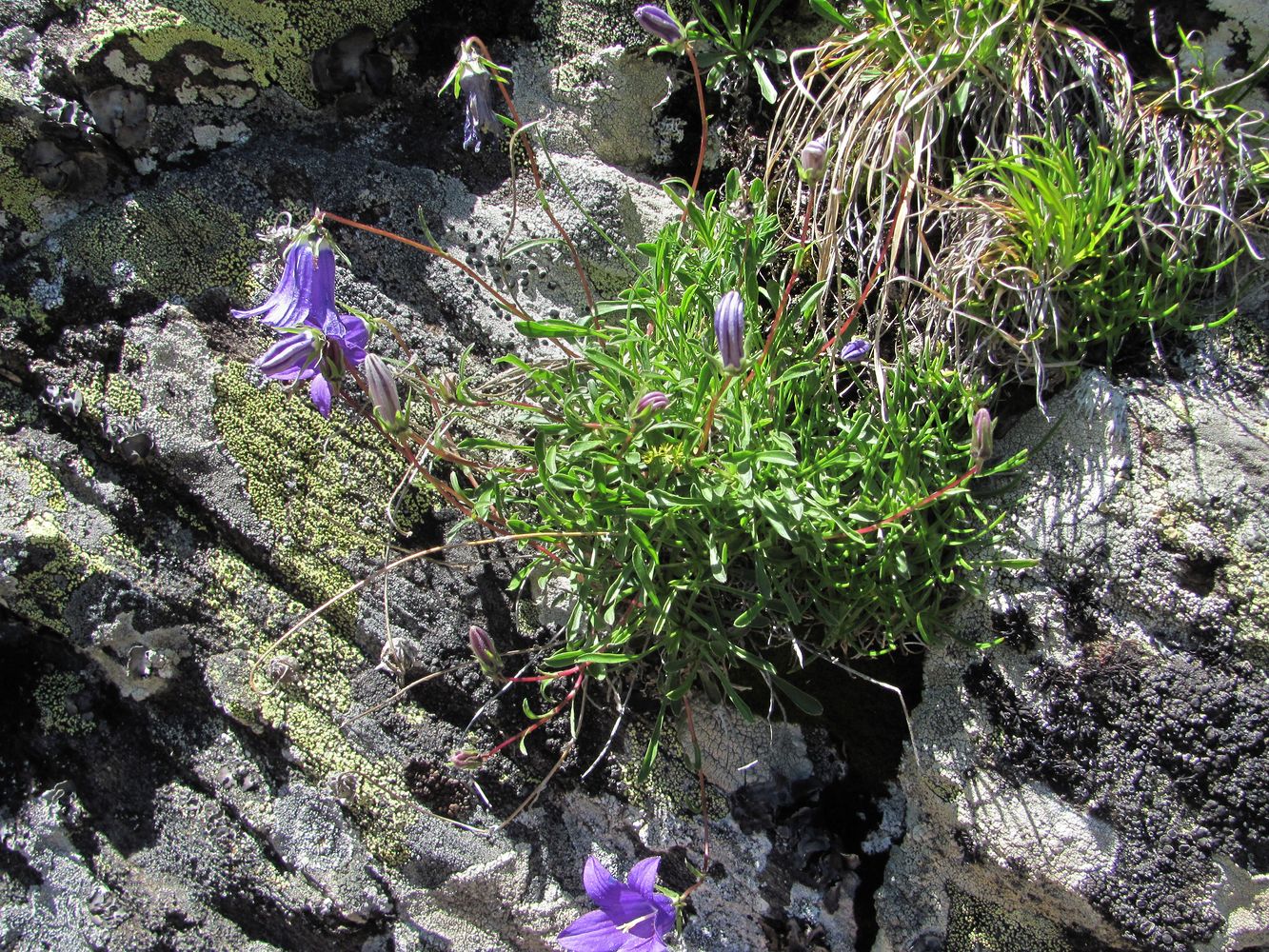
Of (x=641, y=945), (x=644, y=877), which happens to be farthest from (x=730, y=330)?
(x=641, y=945)

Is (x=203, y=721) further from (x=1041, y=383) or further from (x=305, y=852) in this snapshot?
(x=1041, y=383)

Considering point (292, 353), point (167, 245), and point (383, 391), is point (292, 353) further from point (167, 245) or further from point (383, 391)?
point (167, 245)

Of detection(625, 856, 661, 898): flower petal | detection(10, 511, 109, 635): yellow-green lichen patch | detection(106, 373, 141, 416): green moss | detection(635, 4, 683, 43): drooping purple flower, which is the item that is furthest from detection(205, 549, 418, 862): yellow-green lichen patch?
detection(635, 4, 683, 43): drooping purple flower

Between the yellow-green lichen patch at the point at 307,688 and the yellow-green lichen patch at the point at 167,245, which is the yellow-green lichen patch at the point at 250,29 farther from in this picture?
the yellow-green lichen patch at the point at 307,688

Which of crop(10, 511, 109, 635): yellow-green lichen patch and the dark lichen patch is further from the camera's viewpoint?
crop(10, 511, 109, 635): yellow-green lichen patch

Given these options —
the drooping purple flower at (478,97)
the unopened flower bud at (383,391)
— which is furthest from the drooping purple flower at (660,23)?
the unopened flower bud at (383,391)

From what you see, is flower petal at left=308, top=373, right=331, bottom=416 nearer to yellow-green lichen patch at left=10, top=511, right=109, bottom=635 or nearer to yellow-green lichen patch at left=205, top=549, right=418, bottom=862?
yellow-green lichen patch at left=205, top=549, right=418, bottom=862

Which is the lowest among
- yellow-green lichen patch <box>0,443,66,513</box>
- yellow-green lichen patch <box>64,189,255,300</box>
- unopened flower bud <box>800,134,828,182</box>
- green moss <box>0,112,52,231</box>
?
yellow-green lichen patch <box>0,443,66,513</box>
